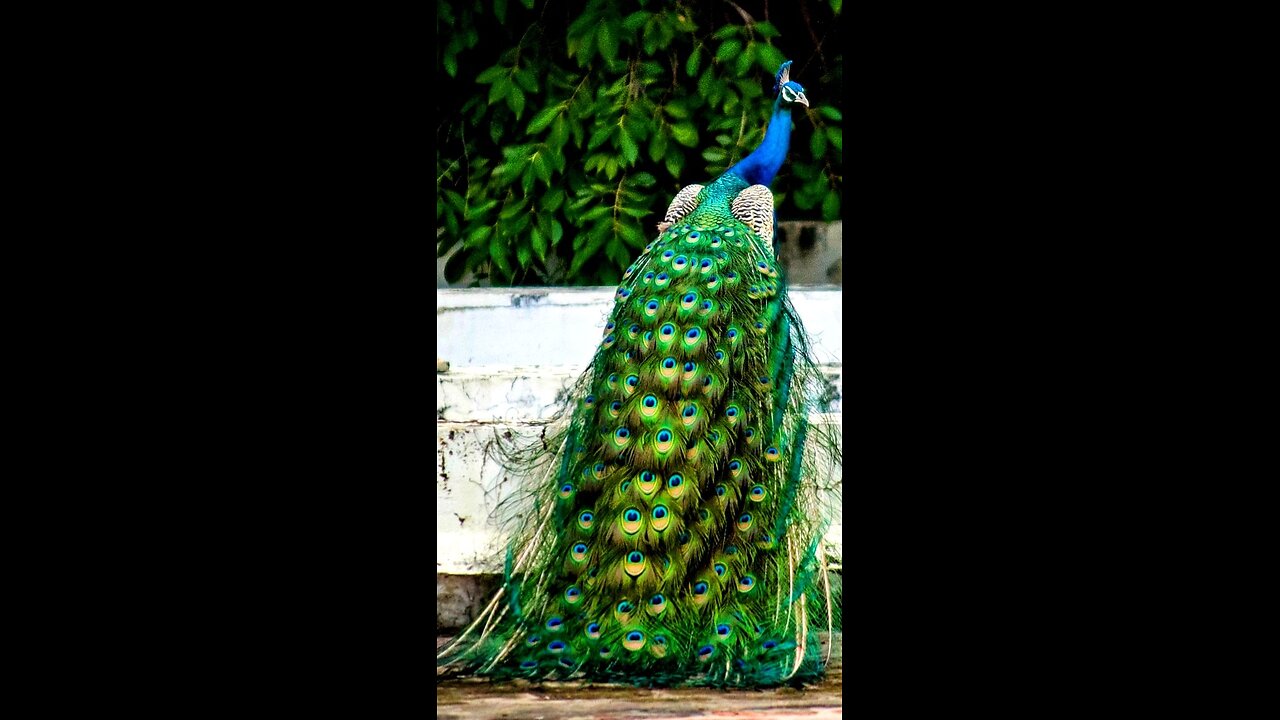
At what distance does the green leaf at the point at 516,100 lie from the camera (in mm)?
4070

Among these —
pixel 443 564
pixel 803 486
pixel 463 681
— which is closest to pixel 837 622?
pixel 803 486

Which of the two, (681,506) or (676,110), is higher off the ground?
(676,110)

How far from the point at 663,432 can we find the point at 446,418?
828 mm

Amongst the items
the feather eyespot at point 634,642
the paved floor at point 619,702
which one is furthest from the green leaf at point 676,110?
the paved floor at point 619,702

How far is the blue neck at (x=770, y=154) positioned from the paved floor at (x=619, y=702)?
5.73ft

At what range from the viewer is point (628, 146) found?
412 centimetres

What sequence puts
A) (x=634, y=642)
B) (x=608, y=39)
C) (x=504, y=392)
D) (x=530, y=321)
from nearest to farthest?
1. (x=634, y=642)
2. (x=504, y=392)
3. (x=530, y=321)
4. (x=608, y=39)

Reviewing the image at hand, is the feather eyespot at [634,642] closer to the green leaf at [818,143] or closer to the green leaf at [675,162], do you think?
the green leaf at [675,162]

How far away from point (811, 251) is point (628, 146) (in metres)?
0.89

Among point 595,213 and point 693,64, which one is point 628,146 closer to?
point 595,213

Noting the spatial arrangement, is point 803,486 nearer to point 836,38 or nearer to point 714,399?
point 714,399

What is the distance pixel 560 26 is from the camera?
4.15 metres

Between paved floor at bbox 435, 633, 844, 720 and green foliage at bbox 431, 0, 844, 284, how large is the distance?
1873mm

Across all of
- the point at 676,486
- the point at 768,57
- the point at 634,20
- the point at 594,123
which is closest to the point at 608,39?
the point at 634,20
